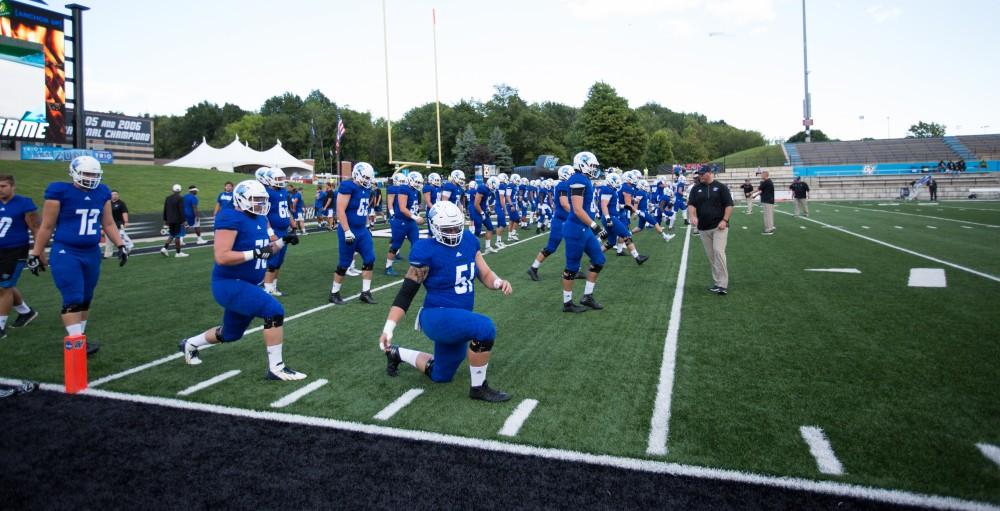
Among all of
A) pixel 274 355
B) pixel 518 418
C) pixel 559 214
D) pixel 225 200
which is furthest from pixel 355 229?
pixel 518 418

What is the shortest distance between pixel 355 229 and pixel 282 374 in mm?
4654

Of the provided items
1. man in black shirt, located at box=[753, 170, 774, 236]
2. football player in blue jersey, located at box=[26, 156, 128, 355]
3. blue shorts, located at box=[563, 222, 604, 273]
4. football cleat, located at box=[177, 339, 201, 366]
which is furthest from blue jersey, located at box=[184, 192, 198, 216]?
man in black shirt, located at box=[753, 170, 774, 236]

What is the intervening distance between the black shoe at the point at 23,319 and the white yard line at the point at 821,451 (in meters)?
9.36

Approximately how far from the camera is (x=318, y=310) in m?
8.73

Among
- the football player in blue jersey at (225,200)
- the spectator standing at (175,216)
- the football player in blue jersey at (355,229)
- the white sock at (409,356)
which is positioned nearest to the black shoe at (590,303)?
the football player in blue jersey at (355,229)

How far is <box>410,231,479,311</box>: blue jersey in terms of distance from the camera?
4742mm

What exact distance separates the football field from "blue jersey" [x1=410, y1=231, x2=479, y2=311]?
2.91 feet

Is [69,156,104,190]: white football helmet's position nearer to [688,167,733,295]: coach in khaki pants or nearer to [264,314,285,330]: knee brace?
[264,314,285,330]: knee brace

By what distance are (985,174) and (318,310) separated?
6344 cm

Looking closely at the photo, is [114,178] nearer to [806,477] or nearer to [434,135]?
[806,477]

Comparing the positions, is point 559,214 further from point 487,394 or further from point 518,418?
point 518,418

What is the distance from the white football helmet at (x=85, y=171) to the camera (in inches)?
245

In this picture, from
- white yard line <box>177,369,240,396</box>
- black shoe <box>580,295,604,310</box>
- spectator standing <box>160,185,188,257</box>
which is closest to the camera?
white yard line <box>177,369,240,396</box>

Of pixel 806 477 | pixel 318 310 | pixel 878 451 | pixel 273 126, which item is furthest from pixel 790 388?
pixel 273 126
